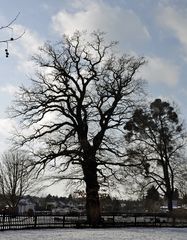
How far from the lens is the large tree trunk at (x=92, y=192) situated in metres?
30.8

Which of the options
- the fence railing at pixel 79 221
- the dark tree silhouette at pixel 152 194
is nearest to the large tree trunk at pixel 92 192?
the fence railing at pixel 79 221

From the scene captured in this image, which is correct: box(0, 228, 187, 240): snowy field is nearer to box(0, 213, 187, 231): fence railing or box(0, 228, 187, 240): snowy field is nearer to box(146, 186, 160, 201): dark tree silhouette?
box(0, 213, 187, 231): fence railing

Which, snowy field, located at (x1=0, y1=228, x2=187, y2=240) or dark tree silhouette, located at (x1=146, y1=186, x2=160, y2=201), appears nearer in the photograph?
snowy field, located at (x1=0, y1=228, x2=187, y2=240)

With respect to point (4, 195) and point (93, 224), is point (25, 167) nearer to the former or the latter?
point (93, 224)

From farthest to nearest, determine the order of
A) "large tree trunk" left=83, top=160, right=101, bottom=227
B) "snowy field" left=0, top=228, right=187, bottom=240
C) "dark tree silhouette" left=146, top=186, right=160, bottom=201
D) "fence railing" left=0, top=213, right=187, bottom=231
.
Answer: "dark tree silhouette" left=146, top=186, right=160, bottom=201 → "large tree trunk" left=83, top=160, right=101, bottom=227 → "fence railing" left=0, top=213, right=187, bottom=231 → "snowy field" left=0, top=228, right=187, bottom=240

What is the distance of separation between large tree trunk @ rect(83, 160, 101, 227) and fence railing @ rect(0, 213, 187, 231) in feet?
1.73

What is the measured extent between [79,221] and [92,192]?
230 cm

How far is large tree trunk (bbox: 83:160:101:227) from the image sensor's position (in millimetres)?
30766

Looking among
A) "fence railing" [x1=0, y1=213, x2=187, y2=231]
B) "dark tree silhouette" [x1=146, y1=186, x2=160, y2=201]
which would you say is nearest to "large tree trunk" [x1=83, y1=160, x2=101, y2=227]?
"fence railing" [x1=0, y1=213, x2=187, y2=231]

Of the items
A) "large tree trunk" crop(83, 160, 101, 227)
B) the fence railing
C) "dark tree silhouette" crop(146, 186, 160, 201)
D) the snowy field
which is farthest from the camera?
"dark tree silhouette" crop(146, 186, 160, 201)

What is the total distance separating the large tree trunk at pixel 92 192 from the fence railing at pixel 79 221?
53 centimetres

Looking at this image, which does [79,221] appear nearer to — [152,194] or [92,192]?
[92,192]

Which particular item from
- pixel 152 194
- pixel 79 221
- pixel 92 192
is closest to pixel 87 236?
pixel 79 221

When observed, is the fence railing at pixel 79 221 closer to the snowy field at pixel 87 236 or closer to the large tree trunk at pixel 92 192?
the large tree trunk at pixel 92 192
